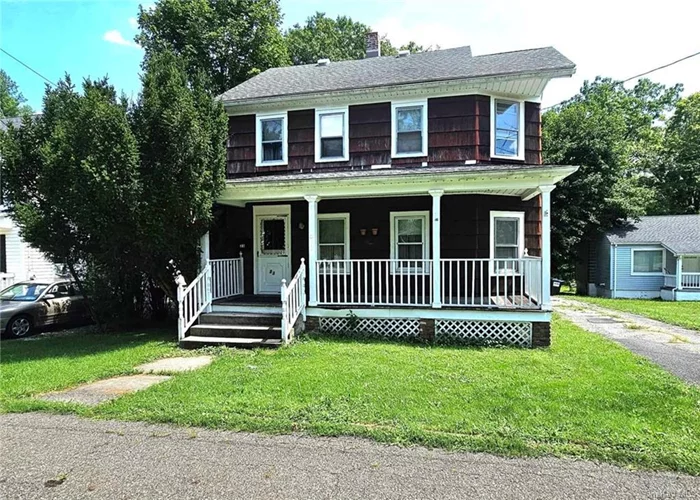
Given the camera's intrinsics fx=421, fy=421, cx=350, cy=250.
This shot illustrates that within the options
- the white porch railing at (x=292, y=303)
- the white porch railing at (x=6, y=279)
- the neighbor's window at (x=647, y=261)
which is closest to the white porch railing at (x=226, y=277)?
the white porch railing at (x=292, y=303)

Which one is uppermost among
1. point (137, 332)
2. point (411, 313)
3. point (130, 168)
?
point (130, 168)

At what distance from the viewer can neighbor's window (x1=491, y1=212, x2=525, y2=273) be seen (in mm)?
10219

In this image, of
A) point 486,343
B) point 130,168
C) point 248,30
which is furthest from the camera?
point 248,30

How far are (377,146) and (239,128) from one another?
387cm

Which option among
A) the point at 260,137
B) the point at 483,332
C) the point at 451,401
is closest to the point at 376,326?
the point at 483,332

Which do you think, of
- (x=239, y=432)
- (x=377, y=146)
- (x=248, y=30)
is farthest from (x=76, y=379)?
(x=248, y=30)

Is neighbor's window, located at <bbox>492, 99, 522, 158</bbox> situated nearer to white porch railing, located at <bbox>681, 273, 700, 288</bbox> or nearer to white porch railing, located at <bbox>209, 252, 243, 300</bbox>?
white porch railing, located at <bbox>209, 252, 243, 300</bbox>

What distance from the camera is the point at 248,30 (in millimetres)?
23766

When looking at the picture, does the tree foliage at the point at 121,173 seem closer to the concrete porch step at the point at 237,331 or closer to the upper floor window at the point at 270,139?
the concrete porch step at the point at 237,331

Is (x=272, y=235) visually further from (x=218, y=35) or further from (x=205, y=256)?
(x=218, y=35)

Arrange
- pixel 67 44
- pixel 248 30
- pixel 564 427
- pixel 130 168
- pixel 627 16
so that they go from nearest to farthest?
pixel 564 427 → pixel 130 168 → pixel 627 16 → pixel 67 44 → pixel 248 30

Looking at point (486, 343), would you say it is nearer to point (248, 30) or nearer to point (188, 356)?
point (188, 356)

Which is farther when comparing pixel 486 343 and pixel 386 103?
pixel 386 103

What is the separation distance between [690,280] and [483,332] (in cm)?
1607
